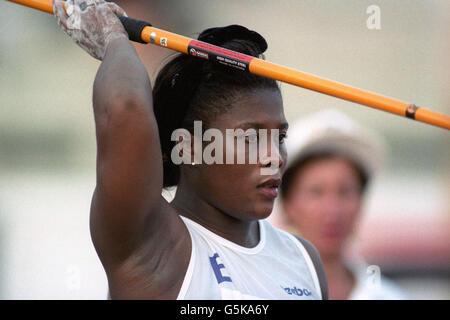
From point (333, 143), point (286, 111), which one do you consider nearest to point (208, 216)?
point (333, 143)

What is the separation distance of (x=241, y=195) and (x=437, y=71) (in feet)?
17.5

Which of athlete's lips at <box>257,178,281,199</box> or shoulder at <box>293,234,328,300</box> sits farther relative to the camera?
shoulder at <box>293,234,328,300</box>

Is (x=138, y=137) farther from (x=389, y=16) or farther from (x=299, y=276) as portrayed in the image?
(x=389, y=16)

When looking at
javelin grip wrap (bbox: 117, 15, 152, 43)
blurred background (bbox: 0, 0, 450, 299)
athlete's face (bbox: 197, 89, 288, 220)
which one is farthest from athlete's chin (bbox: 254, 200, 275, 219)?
blurred background (bbox: 0, 0, 450, 299)

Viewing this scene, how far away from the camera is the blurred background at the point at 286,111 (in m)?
5.96

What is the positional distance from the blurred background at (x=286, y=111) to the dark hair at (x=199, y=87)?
10.1 ft

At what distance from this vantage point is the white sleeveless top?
2.49m

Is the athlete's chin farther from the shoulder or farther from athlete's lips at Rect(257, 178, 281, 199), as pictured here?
the shoulder

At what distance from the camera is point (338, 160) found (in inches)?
163

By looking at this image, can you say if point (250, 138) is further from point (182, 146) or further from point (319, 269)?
point (319, 269)

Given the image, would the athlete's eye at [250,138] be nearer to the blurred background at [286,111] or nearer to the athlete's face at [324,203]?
the athlete's face at [324,203]

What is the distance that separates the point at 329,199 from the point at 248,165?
1532mm

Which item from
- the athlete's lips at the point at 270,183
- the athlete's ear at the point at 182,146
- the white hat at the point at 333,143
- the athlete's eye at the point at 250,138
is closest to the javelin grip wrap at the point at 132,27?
the athlete's ear at the point at 182,146

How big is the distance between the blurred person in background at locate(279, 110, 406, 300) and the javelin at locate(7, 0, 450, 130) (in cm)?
152
